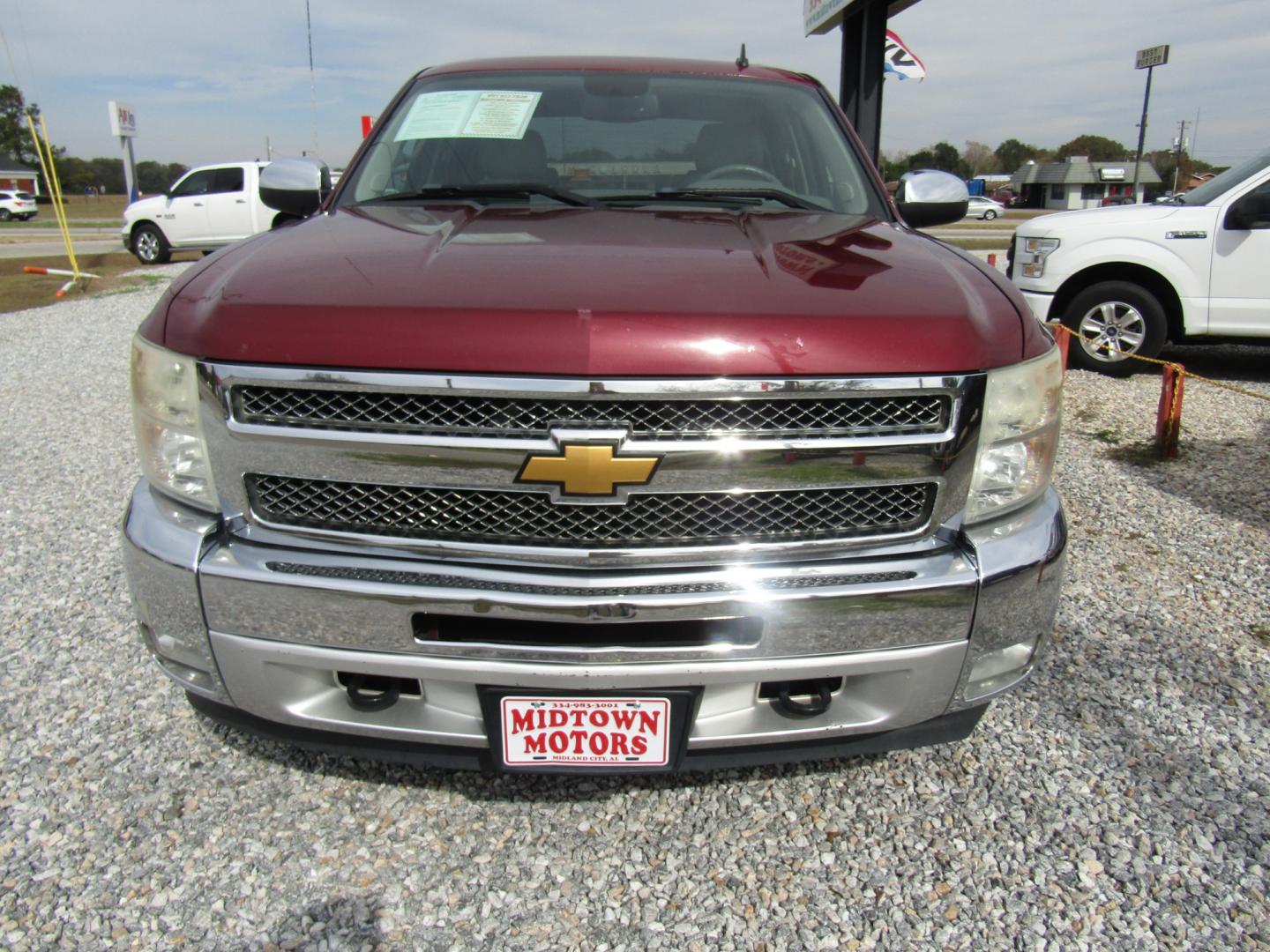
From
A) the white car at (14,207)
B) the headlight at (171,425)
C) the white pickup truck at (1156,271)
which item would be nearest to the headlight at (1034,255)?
the white pickup truck at (1156,271)

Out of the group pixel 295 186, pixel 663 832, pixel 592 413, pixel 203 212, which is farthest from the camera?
pixel 203 212

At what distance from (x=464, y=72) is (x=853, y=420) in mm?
2195

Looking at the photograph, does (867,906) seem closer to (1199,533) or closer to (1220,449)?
(1199,533)

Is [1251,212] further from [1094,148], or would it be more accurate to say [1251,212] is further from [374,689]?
[1094,148]

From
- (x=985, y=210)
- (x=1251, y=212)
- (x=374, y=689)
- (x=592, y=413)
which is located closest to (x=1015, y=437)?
(x=592, y=413)

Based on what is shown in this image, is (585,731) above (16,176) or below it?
below

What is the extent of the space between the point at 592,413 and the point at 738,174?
1549mm

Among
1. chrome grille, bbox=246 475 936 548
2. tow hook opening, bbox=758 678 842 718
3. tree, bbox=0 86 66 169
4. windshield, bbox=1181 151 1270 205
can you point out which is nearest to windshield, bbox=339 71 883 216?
chrome grille, bbox=246 475 936 548

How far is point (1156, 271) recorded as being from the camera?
267 inches

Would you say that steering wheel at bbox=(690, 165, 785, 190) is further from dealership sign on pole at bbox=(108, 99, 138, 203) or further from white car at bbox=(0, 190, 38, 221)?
white car at bbox=(0, 190, 38, 221)

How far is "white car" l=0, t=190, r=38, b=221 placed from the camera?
149ft

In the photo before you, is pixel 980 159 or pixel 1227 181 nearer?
pixel 1227 181

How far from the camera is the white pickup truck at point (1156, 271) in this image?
21.5ft

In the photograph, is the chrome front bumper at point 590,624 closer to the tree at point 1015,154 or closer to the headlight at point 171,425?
the headlight at point 171,425
